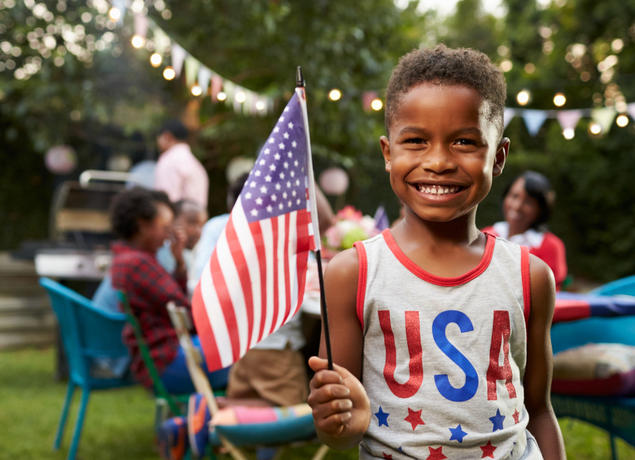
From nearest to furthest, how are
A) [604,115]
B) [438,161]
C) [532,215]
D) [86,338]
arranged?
1. [438,161]
2. [86,338]
3. [532,215]
4. [604,115]

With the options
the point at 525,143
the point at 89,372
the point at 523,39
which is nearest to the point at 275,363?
the point at 89,372

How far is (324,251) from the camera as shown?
3740 millimetres

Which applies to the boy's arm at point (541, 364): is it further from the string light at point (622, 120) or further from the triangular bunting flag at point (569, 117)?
the triangular bunting flag at point (569, 117)

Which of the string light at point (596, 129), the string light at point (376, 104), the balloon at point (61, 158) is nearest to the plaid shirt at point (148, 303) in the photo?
the string light at point (376, 104)

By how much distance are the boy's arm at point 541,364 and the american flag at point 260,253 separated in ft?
1.54

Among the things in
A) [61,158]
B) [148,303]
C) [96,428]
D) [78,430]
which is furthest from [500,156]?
[61,158]

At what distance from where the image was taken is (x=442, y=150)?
1.14m

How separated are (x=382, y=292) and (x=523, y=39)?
15.0 m

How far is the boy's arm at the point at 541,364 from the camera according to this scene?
3.96ft

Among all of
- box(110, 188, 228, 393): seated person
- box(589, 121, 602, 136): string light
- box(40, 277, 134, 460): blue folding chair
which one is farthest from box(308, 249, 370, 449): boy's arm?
box(589, 121, 602, 136): string light

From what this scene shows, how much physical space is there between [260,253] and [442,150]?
1.30 feet

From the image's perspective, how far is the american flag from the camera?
46.2 inches

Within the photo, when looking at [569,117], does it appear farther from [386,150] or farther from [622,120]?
[386,150]

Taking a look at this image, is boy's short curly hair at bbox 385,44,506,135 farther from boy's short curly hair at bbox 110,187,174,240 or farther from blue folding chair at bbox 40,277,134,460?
boy's short curly hair at bbox 110,187,174,240
